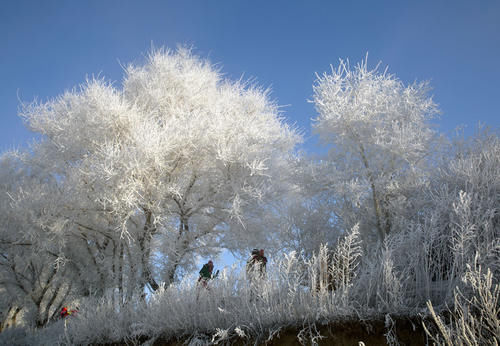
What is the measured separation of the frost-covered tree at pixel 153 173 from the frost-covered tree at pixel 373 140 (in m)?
2.32

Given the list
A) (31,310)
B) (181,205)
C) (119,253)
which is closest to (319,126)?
(181,205)

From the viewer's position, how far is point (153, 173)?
11.6 metres

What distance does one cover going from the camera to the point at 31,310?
66.5ft

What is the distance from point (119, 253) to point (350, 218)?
920 centimetres

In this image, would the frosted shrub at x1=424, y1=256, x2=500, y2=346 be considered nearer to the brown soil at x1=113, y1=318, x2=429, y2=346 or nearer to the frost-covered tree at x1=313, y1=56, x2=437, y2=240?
the brown soil at x1=113, y1=318, x2=429, y2=346

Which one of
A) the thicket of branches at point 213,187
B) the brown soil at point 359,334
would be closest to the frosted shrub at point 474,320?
the brown soil at point 359,334

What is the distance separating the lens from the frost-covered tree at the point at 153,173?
11.3m

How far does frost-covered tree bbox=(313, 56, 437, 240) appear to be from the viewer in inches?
429

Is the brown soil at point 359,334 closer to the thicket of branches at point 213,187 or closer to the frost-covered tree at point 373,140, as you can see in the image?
the thicket of branches at point 213,187

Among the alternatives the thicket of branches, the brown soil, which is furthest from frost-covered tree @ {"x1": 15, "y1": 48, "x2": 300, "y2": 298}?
the brown soil

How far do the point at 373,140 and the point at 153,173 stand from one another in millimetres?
6683

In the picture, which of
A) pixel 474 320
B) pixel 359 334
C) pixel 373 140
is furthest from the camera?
pixel 373 140

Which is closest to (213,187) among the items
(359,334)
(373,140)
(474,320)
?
(373,140)

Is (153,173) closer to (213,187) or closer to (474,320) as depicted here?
(213,187)
